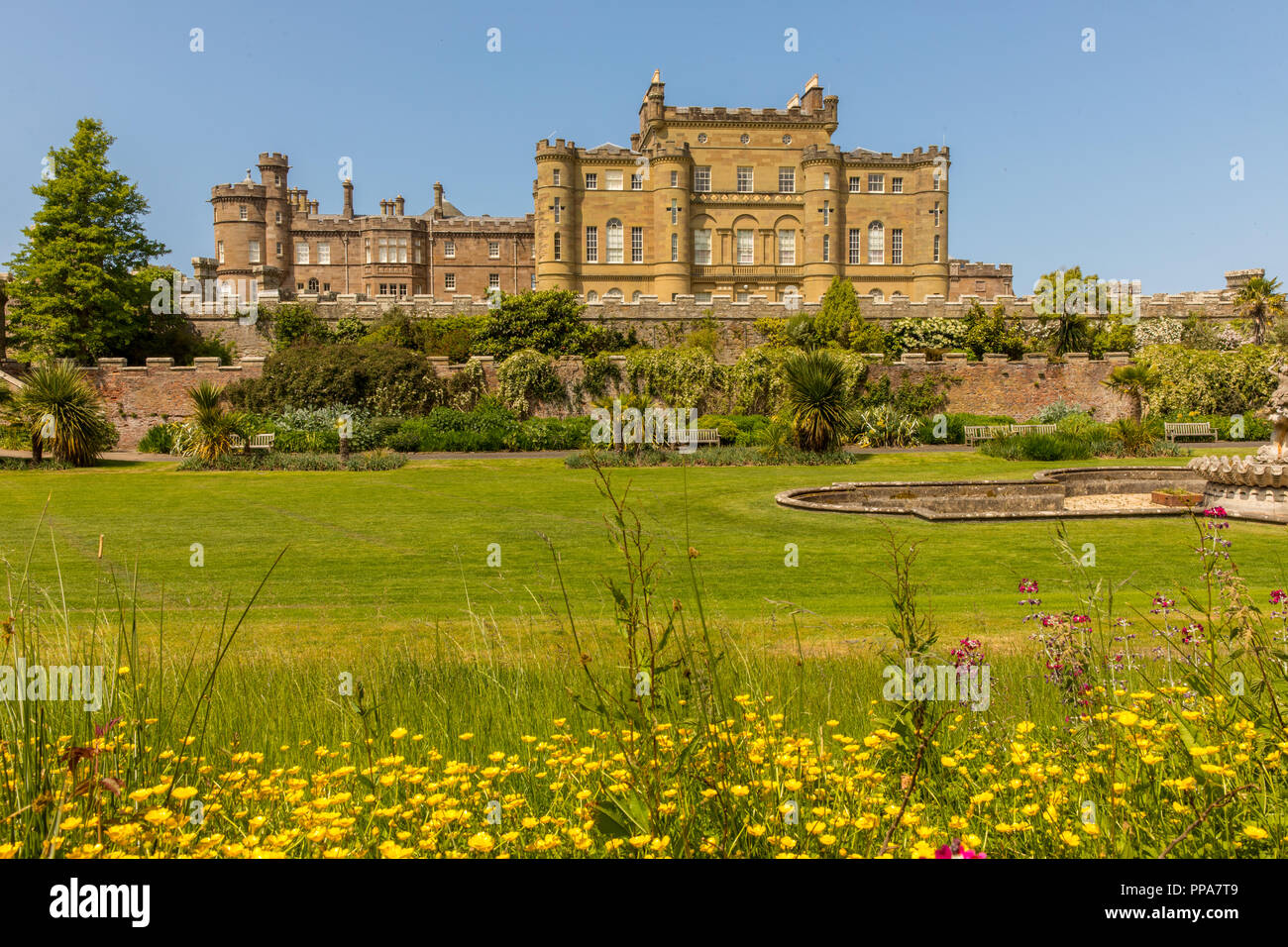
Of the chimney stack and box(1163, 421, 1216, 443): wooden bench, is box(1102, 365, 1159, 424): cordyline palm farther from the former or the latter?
the chimney stack

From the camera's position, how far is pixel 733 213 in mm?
58531

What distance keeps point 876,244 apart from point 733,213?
9.34m

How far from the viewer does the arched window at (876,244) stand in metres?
58.4

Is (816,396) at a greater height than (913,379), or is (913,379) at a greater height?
(913,379)

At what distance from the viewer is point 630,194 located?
57562 millimetres

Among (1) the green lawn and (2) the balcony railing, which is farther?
(2) the balcony railing

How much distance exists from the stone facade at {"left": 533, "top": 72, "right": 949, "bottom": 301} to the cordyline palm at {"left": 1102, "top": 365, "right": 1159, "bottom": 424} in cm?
2444

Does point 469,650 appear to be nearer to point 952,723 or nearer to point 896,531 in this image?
point 952,723

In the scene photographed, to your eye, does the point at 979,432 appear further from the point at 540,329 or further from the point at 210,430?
the point at 210,430

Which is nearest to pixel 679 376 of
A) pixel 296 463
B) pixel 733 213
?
pixel 296 463

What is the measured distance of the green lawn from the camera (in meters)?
7.70

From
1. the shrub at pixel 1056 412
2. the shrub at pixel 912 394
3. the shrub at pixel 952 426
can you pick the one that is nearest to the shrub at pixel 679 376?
the shrub at pixel 912 394

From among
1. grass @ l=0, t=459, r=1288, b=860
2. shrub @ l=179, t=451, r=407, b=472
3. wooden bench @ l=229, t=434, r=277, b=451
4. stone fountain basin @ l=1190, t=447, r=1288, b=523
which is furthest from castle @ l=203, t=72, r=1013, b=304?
grass @ l=0, t=459, r=1288, b=860
